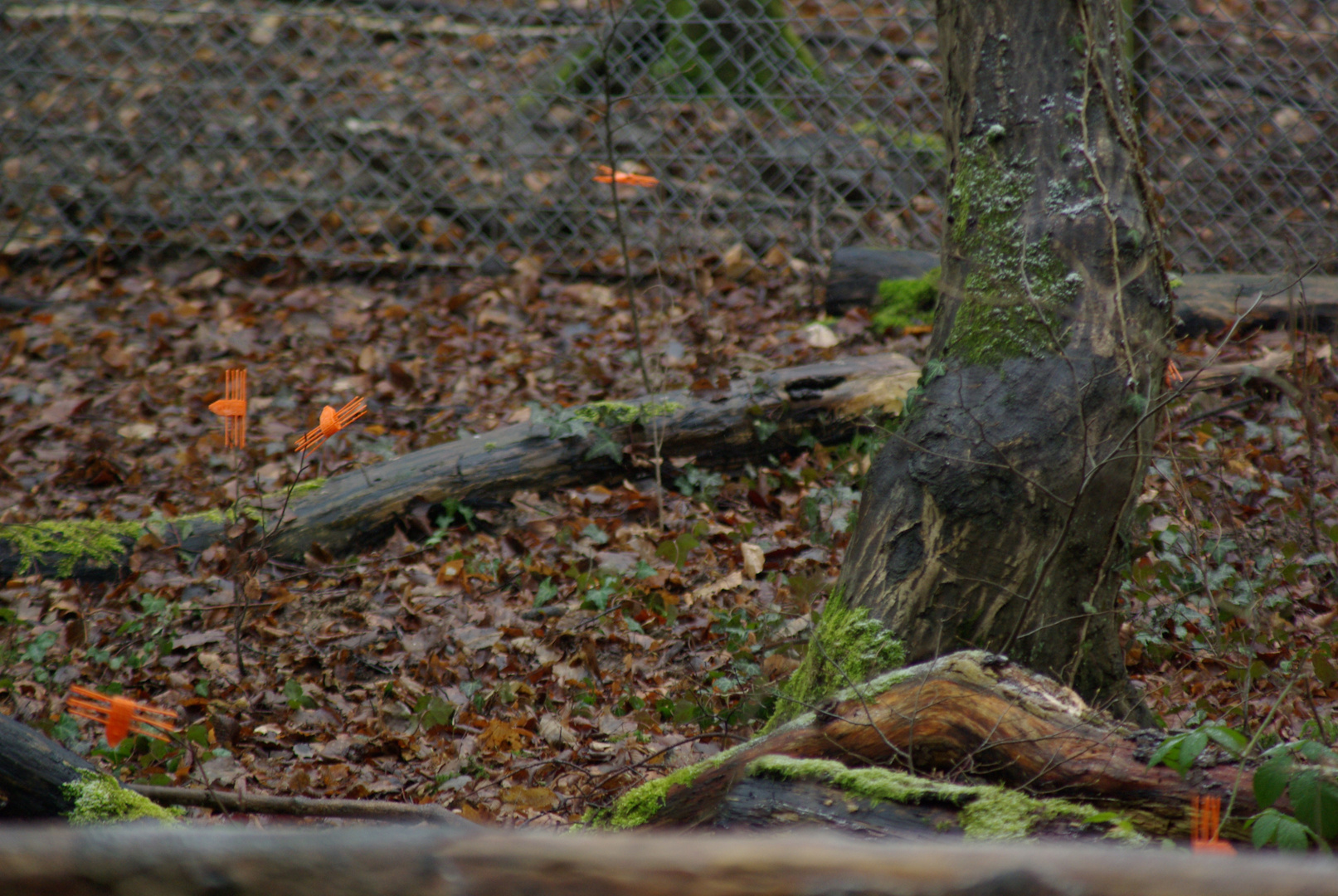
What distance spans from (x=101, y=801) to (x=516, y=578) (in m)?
1.82

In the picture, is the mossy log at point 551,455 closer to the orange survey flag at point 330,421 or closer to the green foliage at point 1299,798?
the orange survey flag at point 330,421

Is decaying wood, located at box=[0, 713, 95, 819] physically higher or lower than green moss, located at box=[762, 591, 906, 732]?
lower

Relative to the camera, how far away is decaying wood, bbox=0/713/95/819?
1821 millimetres

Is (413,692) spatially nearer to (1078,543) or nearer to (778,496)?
(778,496)

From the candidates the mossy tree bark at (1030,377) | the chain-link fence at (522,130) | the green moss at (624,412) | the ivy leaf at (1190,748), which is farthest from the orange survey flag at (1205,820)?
the chain-link fence at (522,130)

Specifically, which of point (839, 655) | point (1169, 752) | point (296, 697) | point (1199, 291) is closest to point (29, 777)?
point (296, 697)

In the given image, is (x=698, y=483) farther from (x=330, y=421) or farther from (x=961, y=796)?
(x=961, y=796)

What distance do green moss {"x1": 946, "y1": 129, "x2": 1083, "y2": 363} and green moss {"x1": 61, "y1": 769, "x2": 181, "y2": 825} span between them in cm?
229

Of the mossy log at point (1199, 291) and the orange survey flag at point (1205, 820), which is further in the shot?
the mossy log at point (1199, 291)

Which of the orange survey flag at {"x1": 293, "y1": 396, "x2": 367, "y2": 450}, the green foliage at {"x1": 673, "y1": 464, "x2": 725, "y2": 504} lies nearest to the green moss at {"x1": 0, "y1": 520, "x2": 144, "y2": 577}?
the orange survey flag at {"x1": 293, "y1": 396, "x2": 367, "y2": 450}

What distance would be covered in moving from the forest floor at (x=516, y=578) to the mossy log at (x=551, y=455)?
0.32ft

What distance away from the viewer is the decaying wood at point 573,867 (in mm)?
755

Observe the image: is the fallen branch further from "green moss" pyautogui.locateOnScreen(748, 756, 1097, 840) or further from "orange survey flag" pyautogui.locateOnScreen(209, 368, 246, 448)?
"orange survey flag" pyautogui.locateOnScreen(209, 368, 246, 448)

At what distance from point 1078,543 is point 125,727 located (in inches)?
93.9
